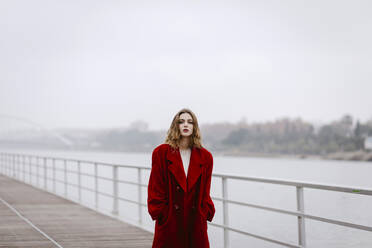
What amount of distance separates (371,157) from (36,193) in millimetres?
60235

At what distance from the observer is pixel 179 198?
3164 millimetres

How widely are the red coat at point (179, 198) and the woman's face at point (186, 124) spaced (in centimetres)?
11

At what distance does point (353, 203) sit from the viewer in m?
4.78

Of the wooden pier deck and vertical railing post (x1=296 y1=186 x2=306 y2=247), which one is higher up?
vertical railing post (x1=296 y1=186 x2=306 y2=247)

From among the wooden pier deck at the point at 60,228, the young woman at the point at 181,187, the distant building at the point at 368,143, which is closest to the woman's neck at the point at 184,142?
the young woman at the point at 181,187

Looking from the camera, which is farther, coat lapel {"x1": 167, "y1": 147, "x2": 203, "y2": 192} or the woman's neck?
the woman's neck

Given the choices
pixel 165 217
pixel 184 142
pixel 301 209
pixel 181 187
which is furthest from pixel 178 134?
pixel 301 209

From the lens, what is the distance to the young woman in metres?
3.17

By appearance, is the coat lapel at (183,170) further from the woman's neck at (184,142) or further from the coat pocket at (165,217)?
the coat pocket at (165,217)

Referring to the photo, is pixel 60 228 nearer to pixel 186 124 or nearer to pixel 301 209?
pixel 301 209

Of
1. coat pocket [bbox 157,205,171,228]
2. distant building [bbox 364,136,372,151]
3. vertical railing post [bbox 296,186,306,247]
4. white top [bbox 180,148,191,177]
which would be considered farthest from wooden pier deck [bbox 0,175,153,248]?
distant building [bbox 364,136,372,151]

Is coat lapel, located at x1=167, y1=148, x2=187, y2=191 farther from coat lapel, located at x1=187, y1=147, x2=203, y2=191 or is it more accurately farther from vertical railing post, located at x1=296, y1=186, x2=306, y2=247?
vertical railing post, located at x1=296, y1=186, x2=306, y2=247

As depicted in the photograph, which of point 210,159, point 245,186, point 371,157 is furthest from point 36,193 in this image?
point 371,157

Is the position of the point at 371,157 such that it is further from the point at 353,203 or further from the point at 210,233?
the point at 353,203
